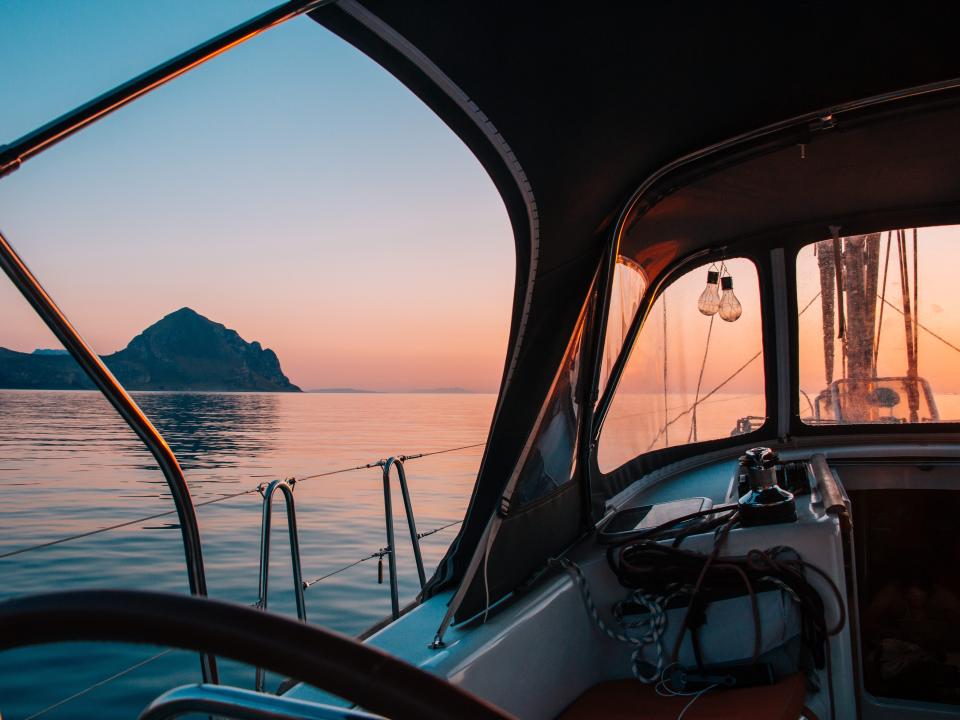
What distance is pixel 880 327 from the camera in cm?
316

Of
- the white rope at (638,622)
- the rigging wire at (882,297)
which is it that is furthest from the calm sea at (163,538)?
the rigging wire at (882,297)

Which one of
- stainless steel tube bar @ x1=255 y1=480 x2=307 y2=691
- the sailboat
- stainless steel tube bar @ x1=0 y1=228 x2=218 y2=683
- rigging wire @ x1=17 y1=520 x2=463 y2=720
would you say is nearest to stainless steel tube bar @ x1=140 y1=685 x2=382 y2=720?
the sailboat

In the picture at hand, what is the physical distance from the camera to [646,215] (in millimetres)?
2422

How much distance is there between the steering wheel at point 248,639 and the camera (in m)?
0.51

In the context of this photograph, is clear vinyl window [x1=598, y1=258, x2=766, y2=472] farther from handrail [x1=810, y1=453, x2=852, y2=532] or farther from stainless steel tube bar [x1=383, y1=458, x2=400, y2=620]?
stainless steel tube bar [x1=383, y1=458, x2=400, y2=620]

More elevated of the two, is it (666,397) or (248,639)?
(666,397)

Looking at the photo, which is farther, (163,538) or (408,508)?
(163,538)

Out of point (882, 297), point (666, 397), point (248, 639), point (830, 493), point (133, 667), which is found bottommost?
point (133, 667)

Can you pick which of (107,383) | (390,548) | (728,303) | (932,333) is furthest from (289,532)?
(932,333)

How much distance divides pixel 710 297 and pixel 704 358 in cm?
27

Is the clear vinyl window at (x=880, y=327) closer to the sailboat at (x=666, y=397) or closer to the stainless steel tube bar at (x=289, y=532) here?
the sailboat at (x=666, y=397)

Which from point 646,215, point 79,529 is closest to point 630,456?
point 646,215

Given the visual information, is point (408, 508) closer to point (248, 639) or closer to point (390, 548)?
point (390, 548)

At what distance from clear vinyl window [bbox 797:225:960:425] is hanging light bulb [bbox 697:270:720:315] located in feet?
1.15
